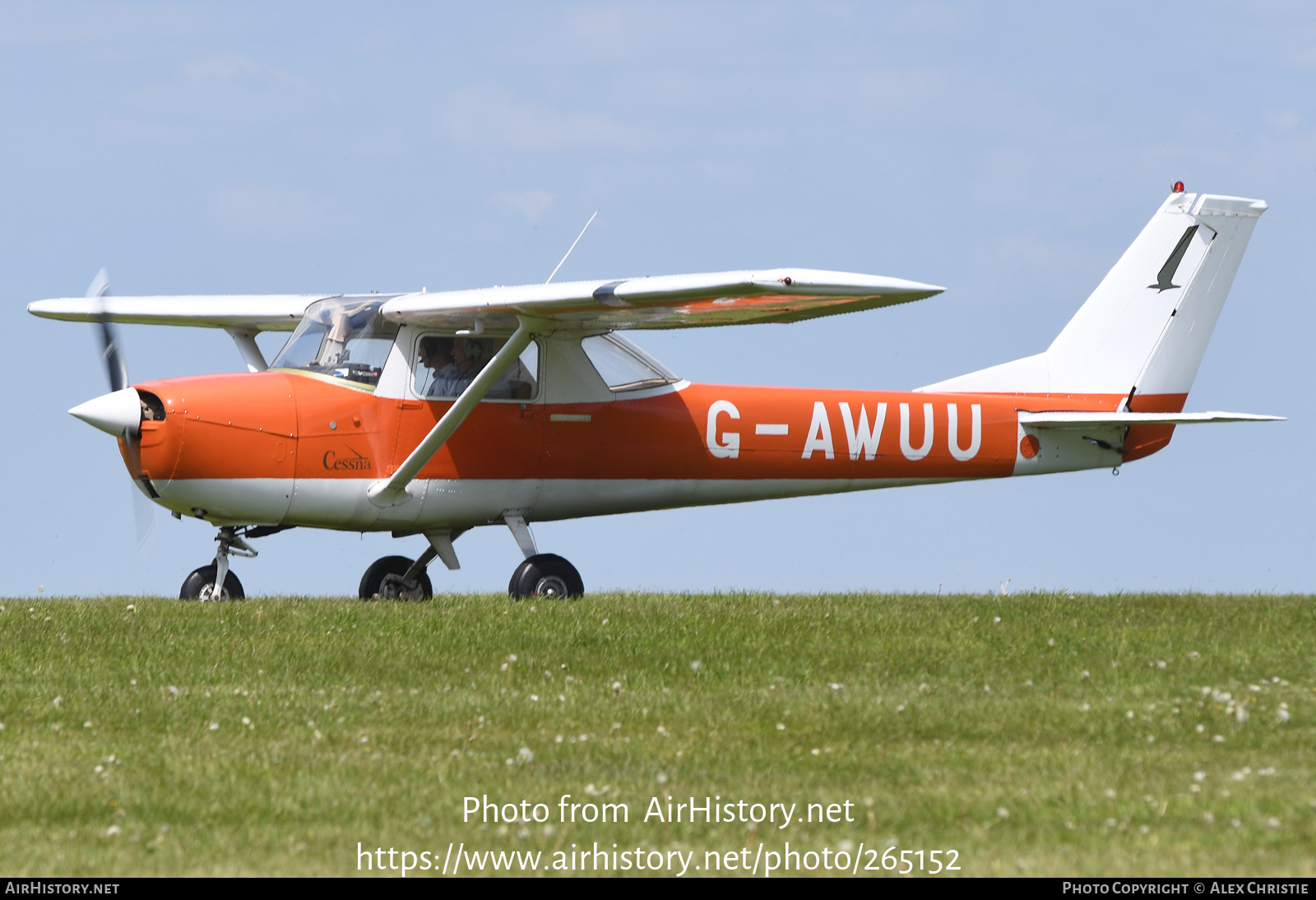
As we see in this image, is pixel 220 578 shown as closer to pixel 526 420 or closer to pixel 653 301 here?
pixel 526 420

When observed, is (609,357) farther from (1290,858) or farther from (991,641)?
(1290,858)

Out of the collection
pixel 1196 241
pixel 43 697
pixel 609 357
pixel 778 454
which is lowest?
pixel 43 697

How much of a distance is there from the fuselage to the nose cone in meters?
0.13

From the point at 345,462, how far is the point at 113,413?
7.22 ft

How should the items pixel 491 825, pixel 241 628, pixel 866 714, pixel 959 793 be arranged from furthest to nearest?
pixel 241 628 < pixel 866 714 < pixel 959 793 < pixel 491 825

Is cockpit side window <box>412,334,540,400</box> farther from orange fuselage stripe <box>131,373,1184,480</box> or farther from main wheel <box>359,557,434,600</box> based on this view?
main wheel <box>359,557,434,600</box>

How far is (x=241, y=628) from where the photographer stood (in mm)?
12203

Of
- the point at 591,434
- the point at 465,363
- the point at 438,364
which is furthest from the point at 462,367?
the point at 591,434

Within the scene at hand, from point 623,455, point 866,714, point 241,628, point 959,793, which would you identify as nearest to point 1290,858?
point 959,793

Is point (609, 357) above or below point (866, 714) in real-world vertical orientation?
above

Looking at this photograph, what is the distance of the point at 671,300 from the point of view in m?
13.2

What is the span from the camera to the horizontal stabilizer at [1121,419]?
17.8 metres

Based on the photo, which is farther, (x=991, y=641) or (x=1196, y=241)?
(x=1196, y=241)
